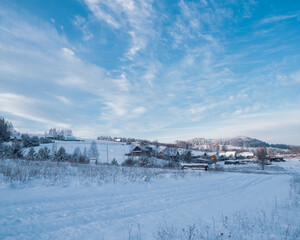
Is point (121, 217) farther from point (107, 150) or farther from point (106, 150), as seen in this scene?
point (106, 150)

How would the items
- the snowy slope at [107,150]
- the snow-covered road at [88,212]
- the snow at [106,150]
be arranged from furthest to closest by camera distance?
the snowy slope at [107,150] → the snow at [106,150] → the snow-covered road at [88,212]

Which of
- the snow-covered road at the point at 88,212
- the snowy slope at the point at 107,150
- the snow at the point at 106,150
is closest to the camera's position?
the snow-covered road at the point at 88,212

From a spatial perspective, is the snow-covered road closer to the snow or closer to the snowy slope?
the snow

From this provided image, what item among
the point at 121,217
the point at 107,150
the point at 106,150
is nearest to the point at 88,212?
the point at 121,217

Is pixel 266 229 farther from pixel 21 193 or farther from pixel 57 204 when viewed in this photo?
pixel 21 193

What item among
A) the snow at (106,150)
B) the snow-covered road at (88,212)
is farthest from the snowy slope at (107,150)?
the snow-covered road at (88,212)

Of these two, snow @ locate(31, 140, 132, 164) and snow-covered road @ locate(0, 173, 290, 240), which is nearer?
snow-covered road @ locate(0, 173, 290, 240)

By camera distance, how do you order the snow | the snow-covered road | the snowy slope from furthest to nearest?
the snowy slope, the snow, the snow-covered road

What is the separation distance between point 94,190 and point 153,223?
4305mm

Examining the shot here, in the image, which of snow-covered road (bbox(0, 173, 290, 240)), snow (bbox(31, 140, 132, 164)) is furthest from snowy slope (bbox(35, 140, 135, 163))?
snow-covered road (bbox(0, 173, 290, 240))

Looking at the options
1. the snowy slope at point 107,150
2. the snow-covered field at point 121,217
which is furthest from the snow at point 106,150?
the snow-covered field at point 121,217

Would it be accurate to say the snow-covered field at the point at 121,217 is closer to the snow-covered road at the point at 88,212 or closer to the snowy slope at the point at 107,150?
the snow-covered road at the point at 88,212

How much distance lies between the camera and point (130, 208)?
6.05 metres

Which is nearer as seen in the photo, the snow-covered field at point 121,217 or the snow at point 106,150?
the snow-covered field at point 121,217
